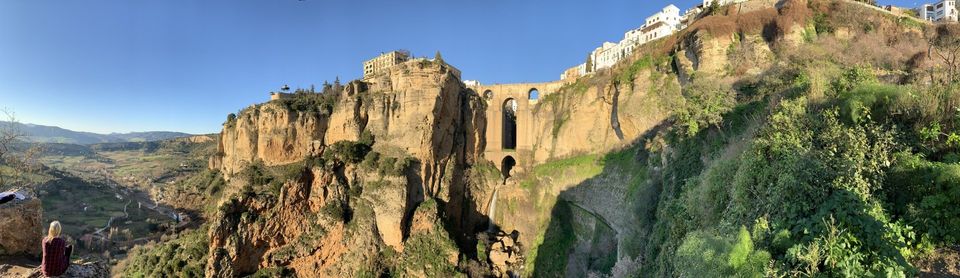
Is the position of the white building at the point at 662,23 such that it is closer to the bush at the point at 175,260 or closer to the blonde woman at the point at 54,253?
the bush at the point at 175,260

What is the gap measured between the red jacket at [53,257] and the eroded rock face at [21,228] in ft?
8.75

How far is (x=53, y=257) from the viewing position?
5176 mm

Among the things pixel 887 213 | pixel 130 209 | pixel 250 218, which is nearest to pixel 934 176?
pixel 887 213

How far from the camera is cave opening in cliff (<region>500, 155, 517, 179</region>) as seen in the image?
2905cm

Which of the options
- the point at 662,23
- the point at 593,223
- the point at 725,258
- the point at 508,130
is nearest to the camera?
the point at 725,258

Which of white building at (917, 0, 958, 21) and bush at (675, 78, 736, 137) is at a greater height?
white building at (917, 0, 958, 21)

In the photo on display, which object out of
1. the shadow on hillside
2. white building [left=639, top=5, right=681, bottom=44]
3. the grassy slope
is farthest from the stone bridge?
white building [left=639, top=5, right=681, bottom=44]

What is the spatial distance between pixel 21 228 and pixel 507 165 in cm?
2472

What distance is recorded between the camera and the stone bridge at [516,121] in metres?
27.8

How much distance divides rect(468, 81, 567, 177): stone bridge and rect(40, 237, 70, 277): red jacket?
23.6m

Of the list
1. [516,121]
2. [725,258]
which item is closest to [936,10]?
[516,121]

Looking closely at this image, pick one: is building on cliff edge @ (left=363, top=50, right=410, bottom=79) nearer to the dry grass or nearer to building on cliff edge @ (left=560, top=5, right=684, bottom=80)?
building on cliff edge @ (left=560, top=5, right=684, bottom=80)

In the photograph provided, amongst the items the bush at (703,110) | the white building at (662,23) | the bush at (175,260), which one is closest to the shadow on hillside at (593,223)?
the bush at (703,110)

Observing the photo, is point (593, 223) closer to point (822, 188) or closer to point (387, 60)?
→ point (822, 188)
